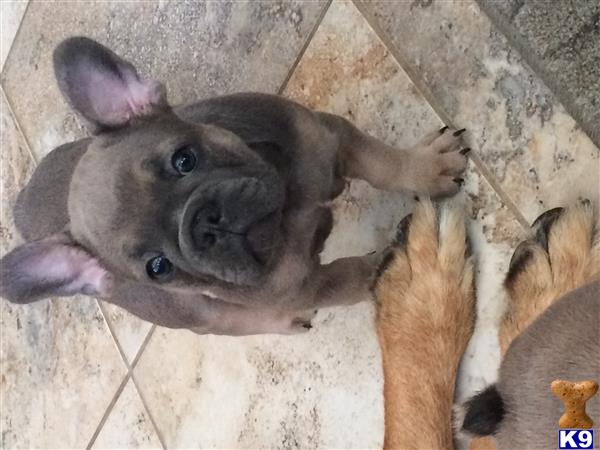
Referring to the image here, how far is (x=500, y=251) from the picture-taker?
2025 mm

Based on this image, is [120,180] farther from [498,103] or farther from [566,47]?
[566,47]

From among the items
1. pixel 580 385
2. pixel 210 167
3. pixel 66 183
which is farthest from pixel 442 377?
pixel 66 183

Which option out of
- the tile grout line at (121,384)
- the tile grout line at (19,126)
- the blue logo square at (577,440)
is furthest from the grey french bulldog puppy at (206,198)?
the tile grout line at (19,126)

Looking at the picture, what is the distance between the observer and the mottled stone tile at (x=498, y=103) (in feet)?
6.26

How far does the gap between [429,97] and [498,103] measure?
0.71 ft

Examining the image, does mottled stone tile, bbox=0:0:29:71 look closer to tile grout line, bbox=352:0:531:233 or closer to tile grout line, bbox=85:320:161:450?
tile grout line, bbox=85:320:161:450

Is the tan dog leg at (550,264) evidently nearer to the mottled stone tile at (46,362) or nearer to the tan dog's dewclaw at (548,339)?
the tan dog's dewclaw at (548,339)

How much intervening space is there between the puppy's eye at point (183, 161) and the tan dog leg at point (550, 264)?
879 millimetres

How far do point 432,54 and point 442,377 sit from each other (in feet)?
3.02

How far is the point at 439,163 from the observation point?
6.71 ft

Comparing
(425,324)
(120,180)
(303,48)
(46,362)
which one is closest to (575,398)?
(425,324)

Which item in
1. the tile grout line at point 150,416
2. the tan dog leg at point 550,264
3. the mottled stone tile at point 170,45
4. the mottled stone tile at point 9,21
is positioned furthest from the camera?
the mottled stone tile at point 9,21

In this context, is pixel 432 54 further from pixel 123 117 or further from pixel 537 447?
pixel 537 447

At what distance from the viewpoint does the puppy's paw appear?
2051mm
